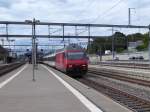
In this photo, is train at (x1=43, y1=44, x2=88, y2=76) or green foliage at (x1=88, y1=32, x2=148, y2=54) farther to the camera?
green foliage at (x1=88, y1=32, x2=148, y2=54)

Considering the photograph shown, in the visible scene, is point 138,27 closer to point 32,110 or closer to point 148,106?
point 148,106

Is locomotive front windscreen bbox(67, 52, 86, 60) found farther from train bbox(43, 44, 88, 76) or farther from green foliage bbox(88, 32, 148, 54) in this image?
green foliage bbox(88, 32, 148, 54)

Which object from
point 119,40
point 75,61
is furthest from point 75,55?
point 119,40

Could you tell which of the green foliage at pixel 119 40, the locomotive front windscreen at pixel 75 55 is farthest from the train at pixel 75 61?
the green foliage at pixel 119 40

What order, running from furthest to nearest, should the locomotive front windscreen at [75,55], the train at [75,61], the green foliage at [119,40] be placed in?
the green foliage at [119,40] → the locomotive front windscreen at [75,55] → the train at [75,61]

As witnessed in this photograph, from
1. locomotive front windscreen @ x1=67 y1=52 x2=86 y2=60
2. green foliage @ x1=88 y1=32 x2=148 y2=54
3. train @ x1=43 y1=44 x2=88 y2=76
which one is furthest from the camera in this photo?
green foliage @ x1=88 y1=32 x2=148 y2=54

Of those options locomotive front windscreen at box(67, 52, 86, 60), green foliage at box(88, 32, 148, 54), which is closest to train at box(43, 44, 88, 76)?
locomotive front windscreen at box(67, 52, 86, 60)

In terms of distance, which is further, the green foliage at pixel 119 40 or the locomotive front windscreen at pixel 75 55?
the green foliage at pixel 119 40

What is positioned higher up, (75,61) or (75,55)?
(75,55)

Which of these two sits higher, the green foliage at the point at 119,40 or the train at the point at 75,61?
the green foliage at the point at 119,40

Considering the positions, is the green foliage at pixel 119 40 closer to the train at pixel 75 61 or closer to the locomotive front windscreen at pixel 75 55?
the train at pixel 75 61

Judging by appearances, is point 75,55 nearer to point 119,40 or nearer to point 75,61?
point 75,61

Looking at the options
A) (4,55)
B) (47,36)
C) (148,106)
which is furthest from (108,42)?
(148,106)

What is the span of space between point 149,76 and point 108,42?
79887 mm
